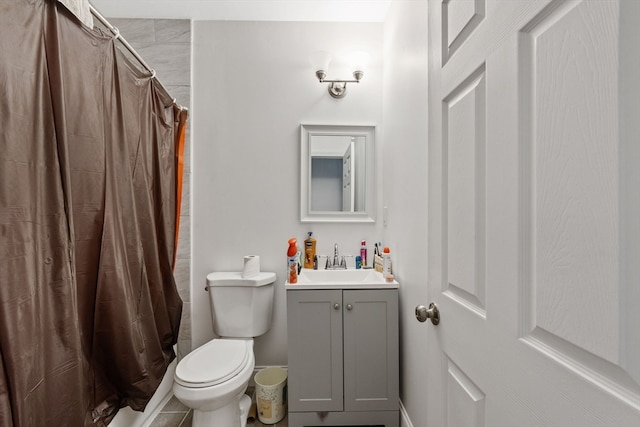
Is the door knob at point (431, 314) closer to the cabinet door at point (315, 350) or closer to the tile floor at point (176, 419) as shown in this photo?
the cabinet door at point (315, 350)

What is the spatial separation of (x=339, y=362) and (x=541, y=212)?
1341mm

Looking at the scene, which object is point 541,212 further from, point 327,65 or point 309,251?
point 327,65

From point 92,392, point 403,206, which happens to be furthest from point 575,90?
point 92,392

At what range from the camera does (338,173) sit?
2045 millimetres

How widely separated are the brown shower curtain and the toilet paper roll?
46 centimetres

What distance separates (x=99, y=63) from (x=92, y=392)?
1244 mm

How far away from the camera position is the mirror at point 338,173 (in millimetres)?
2027

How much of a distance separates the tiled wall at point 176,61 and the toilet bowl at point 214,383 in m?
0.51

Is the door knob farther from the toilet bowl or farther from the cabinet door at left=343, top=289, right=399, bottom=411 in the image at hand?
the toilet bowl

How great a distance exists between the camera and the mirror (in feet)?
6.65

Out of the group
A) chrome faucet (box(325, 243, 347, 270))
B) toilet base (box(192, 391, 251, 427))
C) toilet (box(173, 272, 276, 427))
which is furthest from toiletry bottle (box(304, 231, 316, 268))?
toilet base (box(192, 391, 251, 427))

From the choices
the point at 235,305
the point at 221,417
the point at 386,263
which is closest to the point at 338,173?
the point at 386,263

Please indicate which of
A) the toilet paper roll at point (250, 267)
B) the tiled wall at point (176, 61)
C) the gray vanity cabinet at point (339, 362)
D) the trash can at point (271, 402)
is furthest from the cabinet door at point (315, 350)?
the tiled wall at point (176, 61)

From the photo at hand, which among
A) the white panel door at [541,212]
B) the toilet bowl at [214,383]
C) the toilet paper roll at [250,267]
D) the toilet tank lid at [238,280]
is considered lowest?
the toilet bowl at [214,383]
